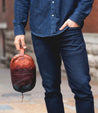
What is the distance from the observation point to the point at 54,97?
377 centimetres

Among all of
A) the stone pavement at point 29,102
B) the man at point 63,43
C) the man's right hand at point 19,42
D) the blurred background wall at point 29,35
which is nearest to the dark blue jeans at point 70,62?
the man at point 63,43

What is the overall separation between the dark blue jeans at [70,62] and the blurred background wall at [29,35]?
20.4 feet

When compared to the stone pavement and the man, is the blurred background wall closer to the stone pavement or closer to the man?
the stone pavement

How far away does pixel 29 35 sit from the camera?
13859mm

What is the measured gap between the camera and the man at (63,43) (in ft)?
11.4

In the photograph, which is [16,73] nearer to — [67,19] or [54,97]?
[54,97]

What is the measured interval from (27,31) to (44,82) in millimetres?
A: 10538

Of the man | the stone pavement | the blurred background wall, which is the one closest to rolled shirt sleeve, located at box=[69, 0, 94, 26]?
the man

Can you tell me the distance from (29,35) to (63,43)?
1037 centimetres

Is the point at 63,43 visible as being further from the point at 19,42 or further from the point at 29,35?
the point at 29,35

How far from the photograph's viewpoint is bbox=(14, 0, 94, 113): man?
348 centimetres

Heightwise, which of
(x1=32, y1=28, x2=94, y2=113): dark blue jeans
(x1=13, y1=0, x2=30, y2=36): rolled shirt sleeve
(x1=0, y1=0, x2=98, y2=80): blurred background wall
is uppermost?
(x1=13, y1=0, x2=30, y2=36): rolled shirt sleeve

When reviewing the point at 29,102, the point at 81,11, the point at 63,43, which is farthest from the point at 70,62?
the point at 29,102

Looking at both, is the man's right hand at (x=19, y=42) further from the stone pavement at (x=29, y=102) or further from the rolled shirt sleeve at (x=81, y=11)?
the stone pavement at (x=29, y=102)
